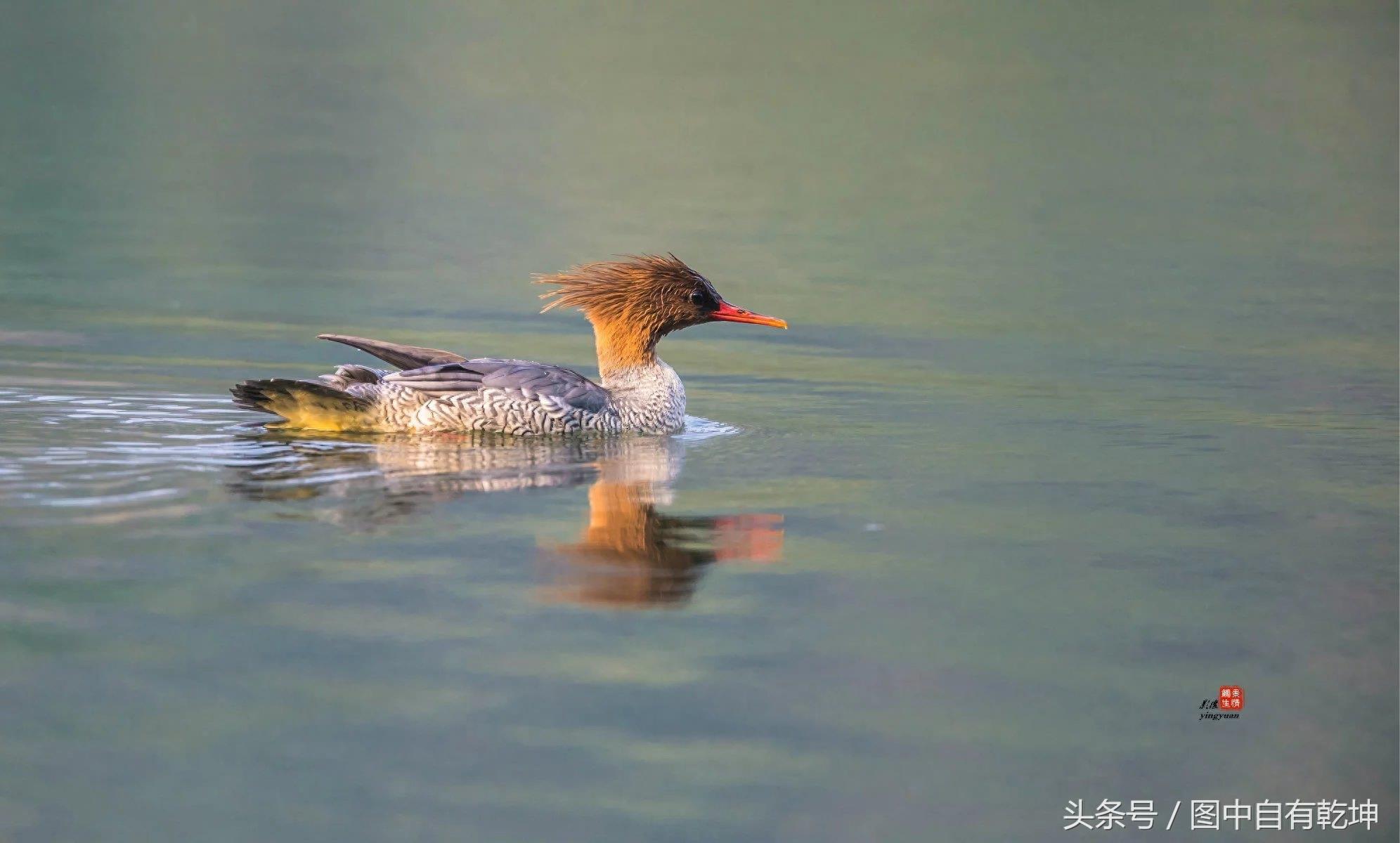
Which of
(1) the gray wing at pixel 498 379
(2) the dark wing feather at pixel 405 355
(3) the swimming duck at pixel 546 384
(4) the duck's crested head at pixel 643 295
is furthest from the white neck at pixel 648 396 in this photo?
(2) the dark wing feather at pixel 405 355

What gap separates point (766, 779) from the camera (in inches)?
261

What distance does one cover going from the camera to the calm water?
6.70 metres

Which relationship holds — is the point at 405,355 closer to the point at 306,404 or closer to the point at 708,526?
the point at 306,404

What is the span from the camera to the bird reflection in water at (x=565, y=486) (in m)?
8.66

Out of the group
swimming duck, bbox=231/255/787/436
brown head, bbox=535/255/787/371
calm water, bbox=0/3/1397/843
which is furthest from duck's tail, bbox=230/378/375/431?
brown head, bbox=535/255/787/371

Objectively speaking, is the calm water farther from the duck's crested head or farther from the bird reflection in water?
the duck's crested head

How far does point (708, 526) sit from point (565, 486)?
1108 millimetres

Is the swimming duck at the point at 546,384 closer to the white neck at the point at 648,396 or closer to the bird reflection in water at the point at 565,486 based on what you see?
the white neck at the point at 648,396

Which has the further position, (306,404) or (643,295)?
(643,295)

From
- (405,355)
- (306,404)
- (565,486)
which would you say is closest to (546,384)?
(405,355)

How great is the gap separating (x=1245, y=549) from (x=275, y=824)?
205 inches

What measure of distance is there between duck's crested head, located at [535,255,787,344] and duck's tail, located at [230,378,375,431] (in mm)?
1749

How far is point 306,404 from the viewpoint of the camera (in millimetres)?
10953

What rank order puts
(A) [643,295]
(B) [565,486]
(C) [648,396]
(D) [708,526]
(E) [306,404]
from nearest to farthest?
(D) [708,526], (B) [565,486], (E) [306,404], (C) [648,396], (A) [643,295]
